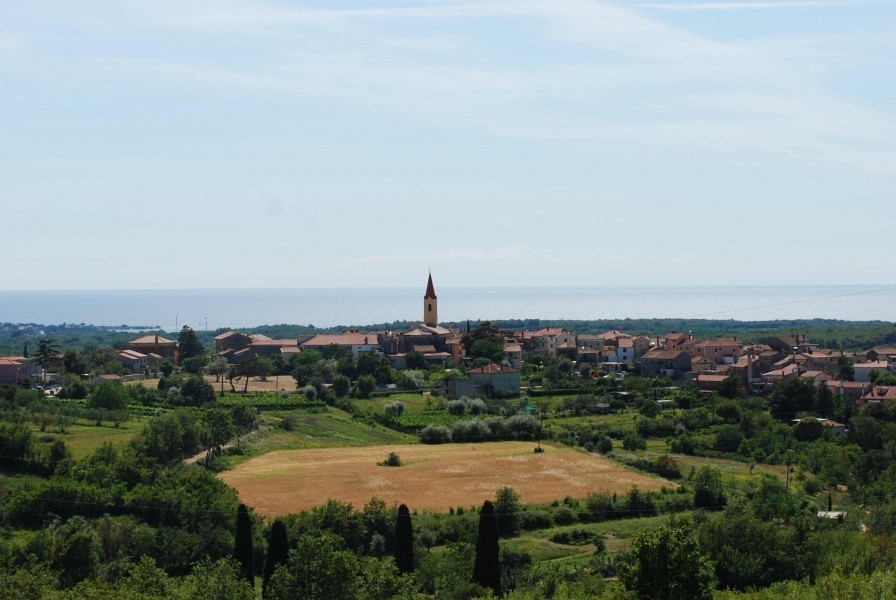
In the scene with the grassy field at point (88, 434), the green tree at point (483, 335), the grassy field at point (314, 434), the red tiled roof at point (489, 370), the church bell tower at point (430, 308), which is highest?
the church bell tower at point (430, 308)

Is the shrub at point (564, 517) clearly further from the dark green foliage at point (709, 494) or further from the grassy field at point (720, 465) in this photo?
the grassy field at point (720, 465)

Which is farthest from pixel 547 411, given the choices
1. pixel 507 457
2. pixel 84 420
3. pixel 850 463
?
pixel 84 420

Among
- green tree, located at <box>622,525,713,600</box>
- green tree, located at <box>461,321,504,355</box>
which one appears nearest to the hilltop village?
green tree, located at <box>622,525,713,600</box>

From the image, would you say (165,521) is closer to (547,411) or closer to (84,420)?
(84,420)

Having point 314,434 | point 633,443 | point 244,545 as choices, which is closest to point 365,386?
point 314,434

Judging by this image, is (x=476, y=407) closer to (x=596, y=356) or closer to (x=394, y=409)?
(x=394, y=409)

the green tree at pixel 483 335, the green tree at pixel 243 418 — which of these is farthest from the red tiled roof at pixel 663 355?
the green tree at pixel 243 418
